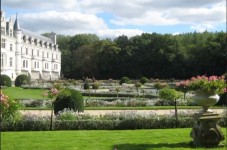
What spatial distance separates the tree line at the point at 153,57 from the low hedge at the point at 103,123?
44.9 m

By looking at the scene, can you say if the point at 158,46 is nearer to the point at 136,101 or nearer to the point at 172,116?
the point at 136,101

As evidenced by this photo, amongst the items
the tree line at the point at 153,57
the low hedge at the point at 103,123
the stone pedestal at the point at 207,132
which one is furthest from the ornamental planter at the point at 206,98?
the tree line at the point at 153,57

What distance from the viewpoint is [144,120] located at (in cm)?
1162

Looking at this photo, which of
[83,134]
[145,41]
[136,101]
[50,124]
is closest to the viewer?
[83,134]

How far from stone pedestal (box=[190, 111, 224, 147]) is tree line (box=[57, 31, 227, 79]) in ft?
159

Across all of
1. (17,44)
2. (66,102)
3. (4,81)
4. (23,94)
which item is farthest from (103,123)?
(17,44)

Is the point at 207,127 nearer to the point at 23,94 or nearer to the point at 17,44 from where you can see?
the point at 23,94

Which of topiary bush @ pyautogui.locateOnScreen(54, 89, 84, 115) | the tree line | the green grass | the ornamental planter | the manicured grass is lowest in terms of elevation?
the green grass

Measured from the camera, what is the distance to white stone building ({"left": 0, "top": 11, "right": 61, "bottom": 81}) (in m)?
51.8

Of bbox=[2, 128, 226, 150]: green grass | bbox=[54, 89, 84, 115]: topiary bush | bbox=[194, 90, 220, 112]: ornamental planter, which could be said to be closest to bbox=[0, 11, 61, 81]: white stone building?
bbox=[54, 89, 84, 115]: topiary bush

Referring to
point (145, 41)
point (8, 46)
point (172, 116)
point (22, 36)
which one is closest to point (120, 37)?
point (145, 41)

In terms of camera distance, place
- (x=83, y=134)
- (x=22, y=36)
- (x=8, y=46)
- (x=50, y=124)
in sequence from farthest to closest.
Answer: (x=22, y=36) < (x=8, y=46) < (x=50, y=124) < (x=83, y=134)

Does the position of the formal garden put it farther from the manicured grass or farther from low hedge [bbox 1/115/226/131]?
the manicured grass

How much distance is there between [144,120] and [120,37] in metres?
60.3
